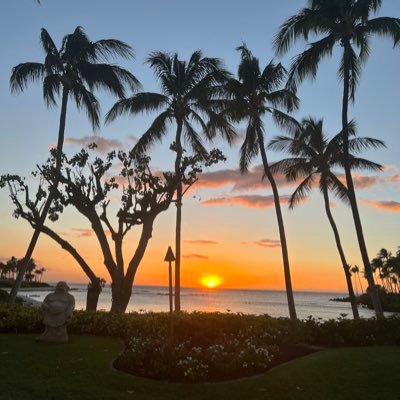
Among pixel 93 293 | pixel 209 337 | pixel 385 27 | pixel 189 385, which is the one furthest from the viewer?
pixel 93 293

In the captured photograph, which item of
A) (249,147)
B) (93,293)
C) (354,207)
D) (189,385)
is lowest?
(189,385)

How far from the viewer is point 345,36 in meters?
20.8

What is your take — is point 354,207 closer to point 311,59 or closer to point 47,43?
point 311,59

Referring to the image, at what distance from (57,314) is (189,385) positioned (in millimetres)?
6188

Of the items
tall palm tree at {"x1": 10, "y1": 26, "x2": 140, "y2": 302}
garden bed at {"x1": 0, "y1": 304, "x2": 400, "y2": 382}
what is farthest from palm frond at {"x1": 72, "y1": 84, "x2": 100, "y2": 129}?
garden bed at {"x1": 0, "y1": 304, "x2": 400, "y2": 382}

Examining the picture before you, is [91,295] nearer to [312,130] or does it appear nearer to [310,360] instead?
[310,360]

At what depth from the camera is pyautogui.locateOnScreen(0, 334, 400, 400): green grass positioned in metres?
9.02

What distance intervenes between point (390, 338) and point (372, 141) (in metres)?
14.9

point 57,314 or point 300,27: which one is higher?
point 300,27

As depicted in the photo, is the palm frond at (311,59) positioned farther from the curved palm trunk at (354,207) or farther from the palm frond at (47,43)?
the palm frond at (47,43)

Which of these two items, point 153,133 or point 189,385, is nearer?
point 189,385

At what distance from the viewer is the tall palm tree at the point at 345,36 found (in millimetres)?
20203

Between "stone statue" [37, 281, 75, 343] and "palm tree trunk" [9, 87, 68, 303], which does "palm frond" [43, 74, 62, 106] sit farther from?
"stone statue" [37, 281, 75, 343]

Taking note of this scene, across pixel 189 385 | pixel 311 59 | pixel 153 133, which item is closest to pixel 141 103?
pixel 153 133
